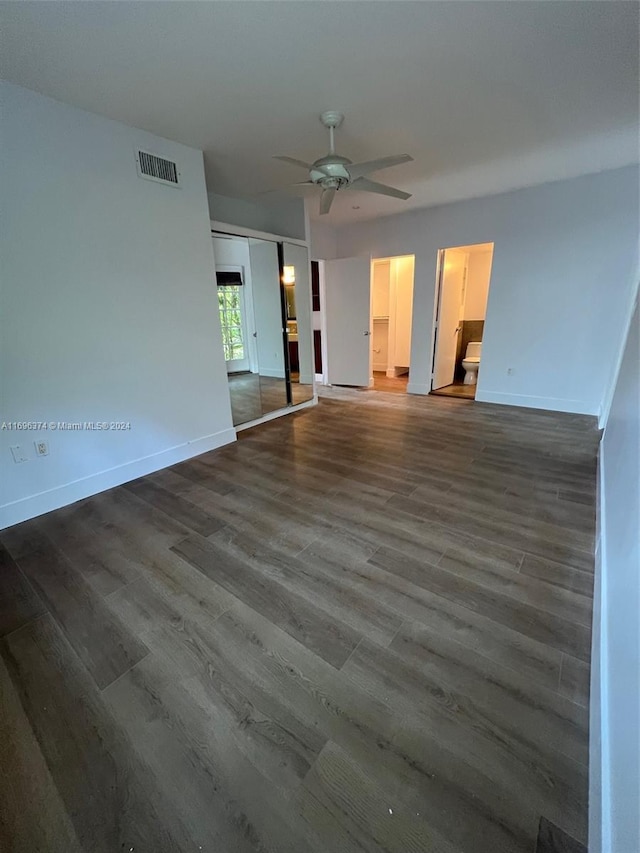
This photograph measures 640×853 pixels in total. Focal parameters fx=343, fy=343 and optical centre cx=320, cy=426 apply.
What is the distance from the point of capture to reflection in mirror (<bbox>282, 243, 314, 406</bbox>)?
4.47 m

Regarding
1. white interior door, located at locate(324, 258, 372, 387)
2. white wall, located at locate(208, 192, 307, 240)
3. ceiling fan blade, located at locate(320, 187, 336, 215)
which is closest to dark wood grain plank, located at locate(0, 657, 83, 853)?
ceiling fan blade, located at locate(320, 187, 336, 215)

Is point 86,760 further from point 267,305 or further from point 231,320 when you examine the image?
point 267,305

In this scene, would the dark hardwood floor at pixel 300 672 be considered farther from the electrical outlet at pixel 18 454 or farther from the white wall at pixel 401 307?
the white wall at pixel 401 307

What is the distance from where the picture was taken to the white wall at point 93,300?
2137 millimetres

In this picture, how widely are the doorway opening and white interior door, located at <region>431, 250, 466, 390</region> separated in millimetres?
732

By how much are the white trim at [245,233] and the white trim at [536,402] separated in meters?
3.24

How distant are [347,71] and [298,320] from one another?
3.00 metres

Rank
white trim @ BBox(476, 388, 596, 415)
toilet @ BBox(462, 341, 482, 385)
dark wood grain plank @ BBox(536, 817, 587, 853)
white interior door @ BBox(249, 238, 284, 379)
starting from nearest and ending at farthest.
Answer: dark wood grain plank @ BBox(536, 817, 587, 853) < white interior door @ BBox(249, 238, 284, 379) < white trim @ BBox(476, 388, 596, 415) < toilet @ BBox(462, 341, 482, 385)

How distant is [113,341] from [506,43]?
3.02 metres

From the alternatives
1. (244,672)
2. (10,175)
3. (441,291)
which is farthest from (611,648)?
(441,291)

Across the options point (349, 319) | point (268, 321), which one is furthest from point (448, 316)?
point (268, 321)

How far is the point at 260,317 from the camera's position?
4.29m

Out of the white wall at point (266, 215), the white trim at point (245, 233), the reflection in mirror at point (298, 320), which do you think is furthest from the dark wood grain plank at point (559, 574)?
the white wall at point (266, 215)

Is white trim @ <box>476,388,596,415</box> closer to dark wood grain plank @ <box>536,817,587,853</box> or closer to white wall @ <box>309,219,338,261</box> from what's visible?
white wall @ <box>309,219,338,261</box>
